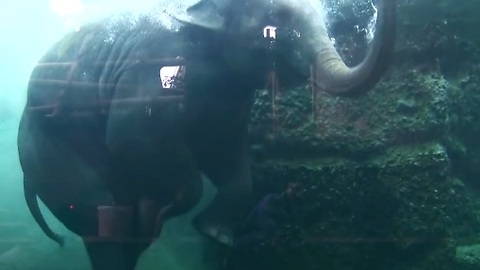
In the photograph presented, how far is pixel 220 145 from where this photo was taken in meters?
2.05

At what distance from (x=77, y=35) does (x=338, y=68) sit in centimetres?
86

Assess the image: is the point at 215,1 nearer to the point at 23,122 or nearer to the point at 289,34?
the point at 289,34

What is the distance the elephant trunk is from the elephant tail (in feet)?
3.19

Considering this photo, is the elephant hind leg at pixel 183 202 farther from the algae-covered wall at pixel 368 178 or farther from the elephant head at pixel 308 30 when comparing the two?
the elephant head at pixel 308 30

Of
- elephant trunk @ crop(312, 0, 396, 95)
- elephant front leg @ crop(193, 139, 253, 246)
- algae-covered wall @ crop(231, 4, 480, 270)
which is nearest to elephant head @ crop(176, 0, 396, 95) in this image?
elephant trunk @ crop(312, 0, 396, 95)

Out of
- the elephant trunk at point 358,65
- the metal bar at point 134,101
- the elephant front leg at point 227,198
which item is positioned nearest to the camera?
the elephant trunk at point 358,65

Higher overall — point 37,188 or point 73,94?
point 73,94

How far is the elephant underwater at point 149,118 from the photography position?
1.94m

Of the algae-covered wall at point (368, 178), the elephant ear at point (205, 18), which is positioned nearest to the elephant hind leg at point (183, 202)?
the algae-covered wall at point (368, 178)

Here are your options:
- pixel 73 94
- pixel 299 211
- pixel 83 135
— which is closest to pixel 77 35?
pixel 73 94

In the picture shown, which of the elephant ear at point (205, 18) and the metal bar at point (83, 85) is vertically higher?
the elephant ear at point (205, 18)

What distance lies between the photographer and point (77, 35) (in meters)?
2.07

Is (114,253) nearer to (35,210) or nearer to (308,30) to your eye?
(35,210)

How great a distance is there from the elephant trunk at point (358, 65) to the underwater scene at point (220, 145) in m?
0.06
